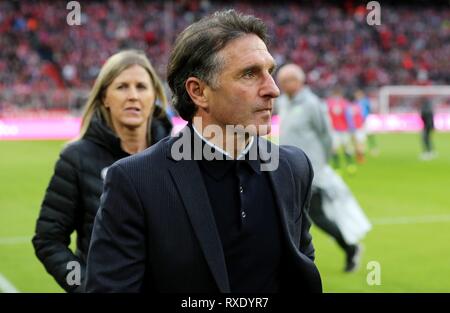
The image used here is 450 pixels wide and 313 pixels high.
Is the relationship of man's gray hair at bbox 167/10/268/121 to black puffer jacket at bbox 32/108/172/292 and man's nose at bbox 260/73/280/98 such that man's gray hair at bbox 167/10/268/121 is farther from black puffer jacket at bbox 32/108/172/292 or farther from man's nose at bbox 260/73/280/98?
black puffer jacket at bbox 32/108/172/292

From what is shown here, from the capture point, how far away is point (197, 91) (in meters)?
2.59

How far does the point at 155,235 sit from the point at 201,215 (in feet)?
0.51

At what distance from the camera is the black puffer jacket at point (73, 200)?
3.76 m

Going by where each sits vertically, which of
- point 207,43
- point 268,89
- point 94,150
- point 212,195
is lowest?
point 212,195

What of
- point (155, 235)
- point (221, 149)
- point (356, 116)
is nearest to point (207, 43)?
point (221, 149)

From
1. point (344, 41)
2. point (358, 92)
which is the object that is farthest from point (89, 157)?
point (344, 41)

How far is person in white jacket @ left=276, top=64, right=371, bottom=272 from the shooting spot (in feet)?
27.1

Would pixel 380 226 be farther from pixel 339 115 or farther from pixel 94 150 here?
pixel 339 115

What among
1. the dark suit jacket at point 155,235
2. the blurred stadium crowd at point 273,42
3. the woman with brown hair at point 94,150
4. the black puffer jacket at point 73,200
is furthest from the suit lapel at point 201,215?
the blurred stadium crowd at point 273,42

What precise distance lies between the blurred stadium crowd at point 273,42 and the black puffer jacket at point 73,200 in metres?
26.2

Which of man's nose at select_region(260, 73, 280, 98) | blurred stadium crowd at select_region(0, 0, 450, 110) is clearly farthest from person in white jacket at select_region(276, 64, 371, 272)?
blurred stadium crowd at select_region(0, 0, 450, 110)

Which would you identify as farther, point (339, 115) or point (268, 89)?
point (339, 115)
